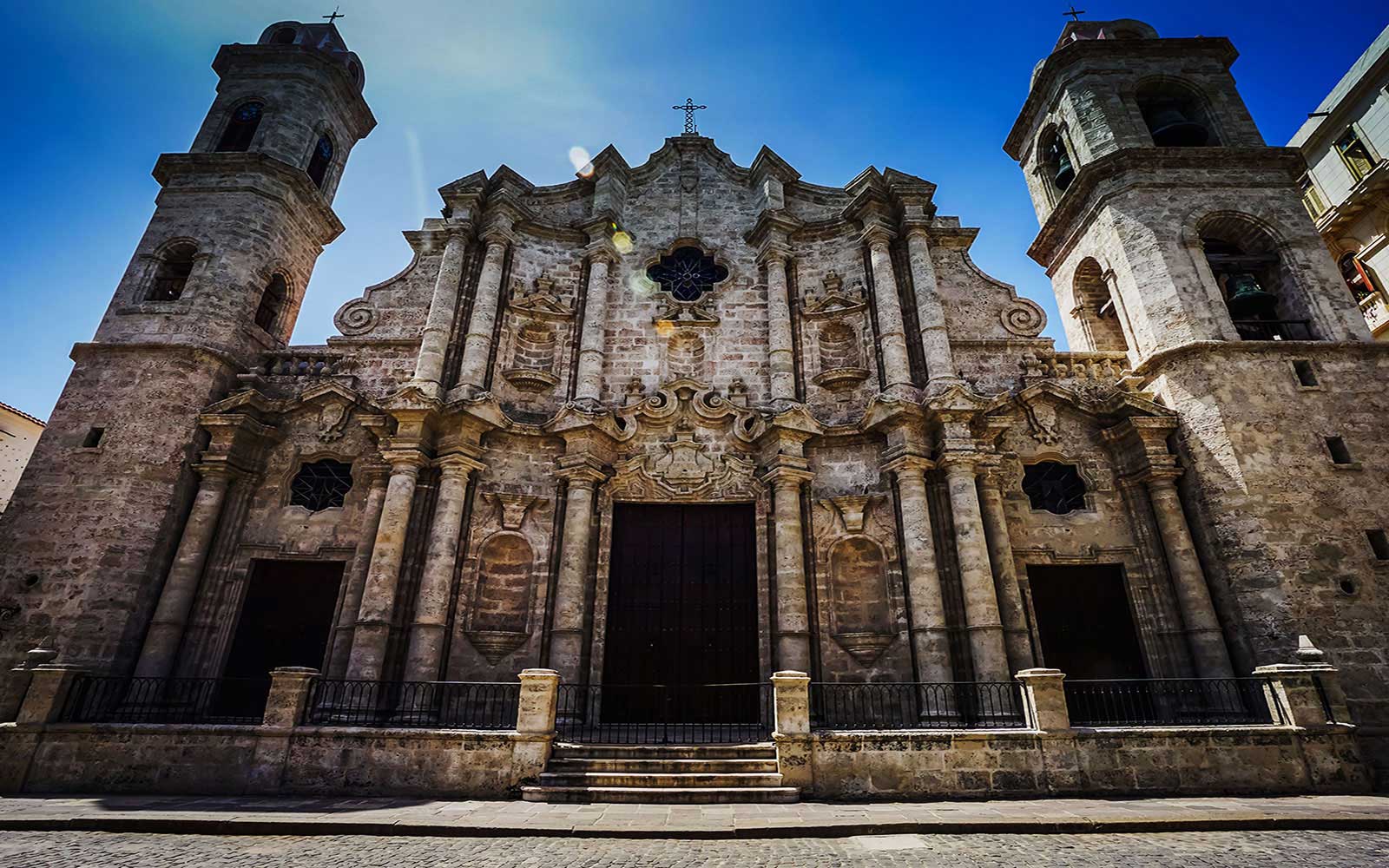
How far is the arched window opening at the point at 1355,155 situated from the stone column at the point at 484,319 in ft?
86.7

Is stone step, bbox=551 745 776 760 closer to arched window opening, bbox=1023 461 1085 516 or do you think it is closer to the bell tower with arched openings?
arched window opening, bbox=1023 461 1085 516

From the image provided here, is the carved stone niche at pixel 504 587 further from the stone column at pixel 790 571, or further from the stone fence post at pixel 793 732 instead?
the stone fence post at pixel 793 732

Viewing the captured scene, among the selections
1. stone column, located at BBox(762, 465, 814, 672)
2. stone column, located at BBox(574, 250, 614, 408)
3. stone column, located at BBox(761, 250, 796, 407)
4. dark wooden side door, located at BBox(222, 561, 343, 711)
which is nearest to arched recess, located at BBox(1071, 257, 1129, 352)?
stone column, located at BBox(761, 250, 796, 407)

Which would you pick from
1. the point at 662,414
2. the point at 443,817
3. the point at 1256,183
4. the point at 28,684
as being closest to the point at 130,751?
the point at 28,684

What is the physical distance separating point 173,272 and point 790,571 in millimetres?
15401

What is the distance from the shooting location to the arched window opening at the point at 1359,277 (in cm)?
1836

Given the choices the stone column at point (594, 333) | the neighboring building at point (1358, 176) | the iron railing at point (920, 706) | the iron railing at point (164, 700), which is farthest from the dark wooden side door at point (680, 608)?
the neighboring building at point (1358, 176)

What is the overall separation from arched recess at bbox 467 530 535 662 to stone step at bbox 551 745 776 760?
3.31m

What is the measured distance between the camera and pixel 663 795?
7961 millimetres

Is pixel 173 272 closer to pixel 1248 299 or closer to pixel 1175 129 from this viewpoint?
pixel 1248 299

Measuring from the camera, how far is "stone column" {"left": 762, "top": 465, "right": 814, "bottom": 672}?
36.7 feet

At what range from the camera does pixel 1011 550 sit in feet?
38.9

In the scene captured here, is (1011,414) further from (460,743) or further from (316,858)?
(316,858)

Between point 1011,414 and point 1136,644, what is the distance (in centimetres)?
472
